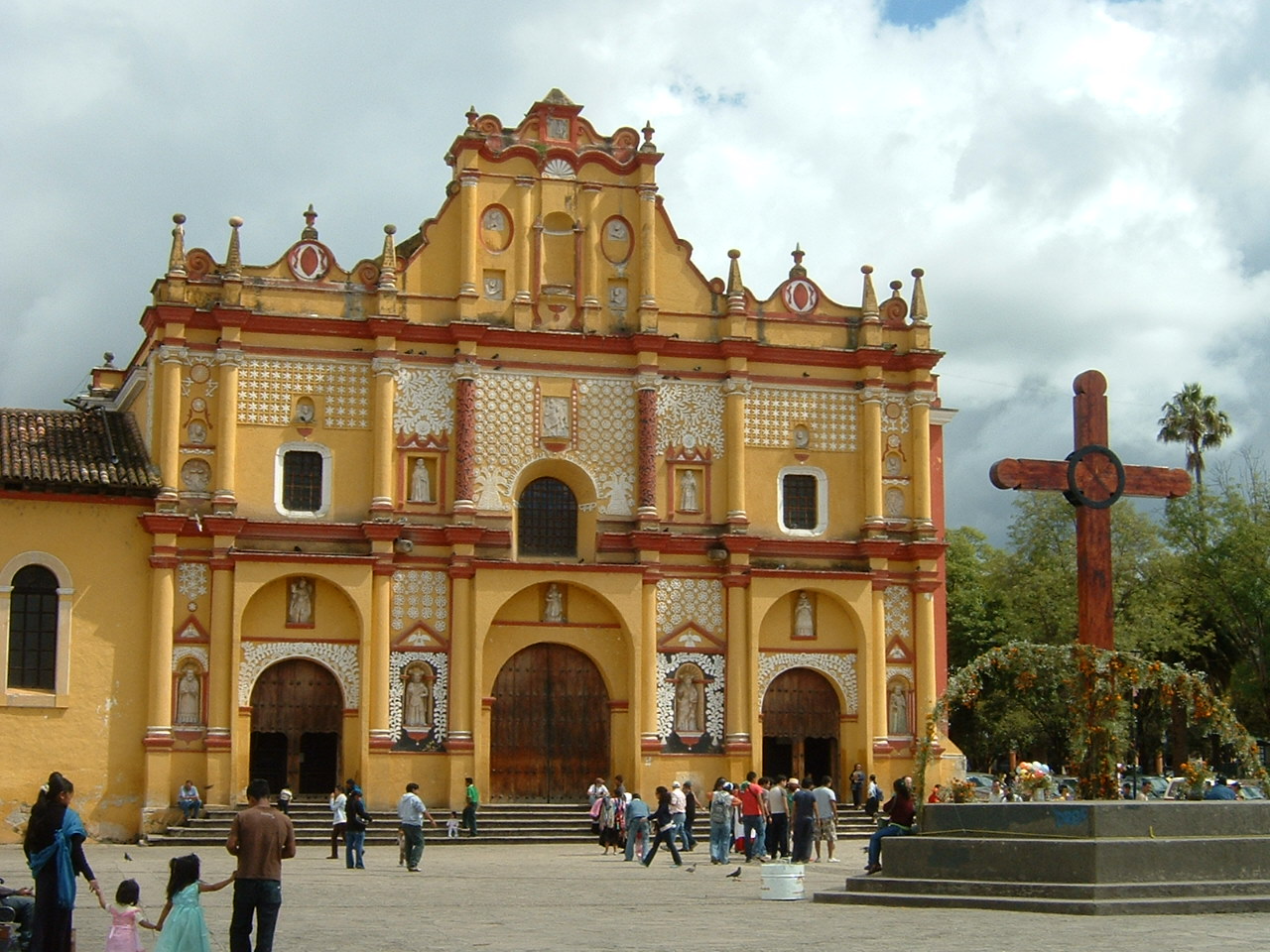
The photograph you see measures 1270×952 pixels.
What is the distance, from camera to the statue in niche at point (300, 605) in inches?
1444

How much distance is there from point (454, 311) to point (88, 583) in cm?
945

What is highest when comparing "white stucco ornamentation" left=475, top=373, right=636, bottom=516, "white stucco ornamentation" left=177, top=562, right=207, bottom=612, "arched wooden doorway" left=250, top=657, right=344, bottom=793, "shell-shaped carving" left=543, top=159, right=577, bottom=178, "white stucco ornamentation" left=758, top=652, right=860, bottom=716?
"shell-shaped carving" left=543, top=159, right=577, bottom=178

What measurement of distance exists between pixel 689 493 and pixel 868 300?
615 cm

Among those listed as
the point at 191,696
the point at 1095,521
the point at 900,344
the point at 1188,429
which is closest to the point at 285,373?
the point at 191,696

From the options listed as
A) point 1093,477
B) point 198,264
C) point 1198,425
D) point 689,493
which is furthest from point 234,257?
point 1198,425

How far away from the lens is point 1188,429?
6869cm

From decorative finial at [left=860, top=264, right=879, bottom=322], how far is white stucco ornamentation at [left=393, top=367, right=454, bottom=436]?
958 cm

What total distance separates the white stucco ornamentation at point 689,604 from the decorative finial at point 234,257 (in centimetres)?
1101

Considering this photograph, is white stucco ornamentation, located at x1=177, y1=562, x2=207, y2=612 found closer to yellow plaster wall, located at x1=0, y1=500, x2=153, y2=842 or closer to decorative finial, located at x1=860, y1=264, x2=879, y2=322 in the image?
yellow plaster wall, located at x1=0, y1=500, x2=153, y2=842

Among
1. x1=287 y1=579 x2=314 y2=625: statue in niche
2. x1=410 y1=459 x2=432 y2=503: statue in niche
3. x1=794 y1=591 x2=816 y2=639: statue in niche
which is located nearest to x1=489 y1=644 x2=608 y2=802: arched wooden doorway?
x1=410 y1=459 x2=432 y2=503: statue in niche

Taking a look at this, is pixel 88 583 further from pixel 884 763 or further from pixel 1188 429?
pixel 1188 429

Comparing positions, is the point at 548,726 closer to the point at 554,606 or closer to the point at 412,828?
the point at 554,606

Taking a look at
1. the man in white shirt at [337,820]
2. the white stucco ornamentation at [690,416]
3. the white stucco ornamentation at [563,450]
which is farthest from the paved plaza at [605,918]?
the white stucco ornamentation at [690,416]

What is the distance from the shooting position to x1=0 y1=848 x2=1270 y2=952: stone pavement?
55.3ft
